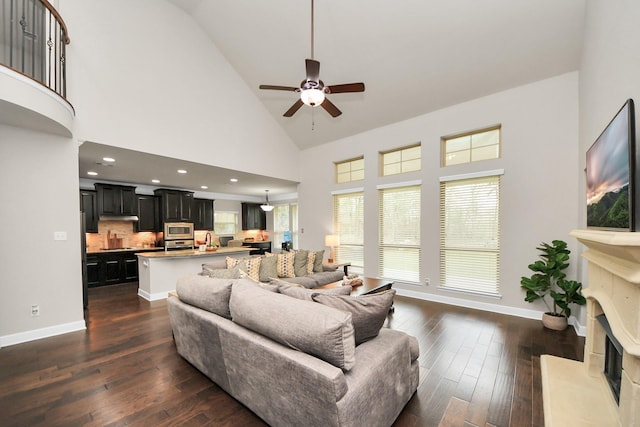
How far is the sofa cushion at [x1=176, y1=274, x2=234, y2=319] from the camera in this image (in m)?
2.21

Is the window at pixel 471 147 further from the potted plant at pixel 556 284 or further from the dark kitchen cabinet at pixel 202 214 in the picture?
the dark kitchen cabinet at pixel 202 214

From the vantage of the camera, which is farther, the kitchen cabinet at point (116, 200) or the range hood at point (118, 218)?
the range hood at point (118, 218)

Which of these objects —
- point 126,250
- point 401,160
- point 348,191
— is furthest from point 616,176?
point 126,250

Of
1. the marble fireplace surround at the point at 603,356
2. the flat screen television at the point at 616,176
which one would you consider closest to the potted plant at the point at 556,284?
the marble fireplace surround at the point at 603,356

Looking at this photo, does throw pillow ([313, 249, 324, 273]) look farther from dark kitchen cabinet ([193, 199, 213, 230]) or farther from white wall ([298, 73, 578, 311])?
dark kitchen cabinet ([193, 199, 213, 230])

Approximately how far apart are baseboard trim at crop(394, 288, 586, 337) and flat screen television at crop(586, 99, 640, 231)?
2.25 meters

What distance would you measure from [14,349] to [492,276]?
6.63 meters

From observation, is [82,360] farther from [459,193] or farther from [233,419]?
[459,193]

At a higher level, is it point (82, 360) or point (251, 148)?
point (251, 148)

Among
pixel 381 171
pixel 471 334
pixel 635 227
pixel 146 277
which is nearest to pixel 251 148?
pixel 381 171

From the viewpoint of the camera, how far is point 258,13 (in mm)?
4289

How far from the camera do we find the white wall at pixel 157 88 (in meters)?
3.68

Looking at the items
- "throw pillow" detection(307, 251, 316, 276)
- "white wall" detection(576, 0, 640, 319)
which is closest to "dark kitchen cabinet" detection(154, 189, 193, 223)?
"throw pillow" detection(307, 251, 316, 276)

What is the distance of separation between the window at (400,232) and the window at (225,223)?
20.5 ft
